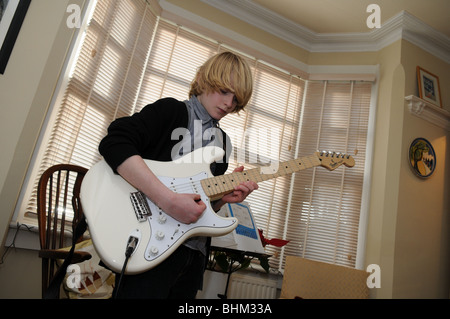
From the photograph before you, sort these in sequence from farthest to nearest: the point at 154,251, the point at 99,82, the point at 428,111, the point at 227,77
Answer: the point at 428,111
the point at 99,82
the point at 227,77
the point at 154,251

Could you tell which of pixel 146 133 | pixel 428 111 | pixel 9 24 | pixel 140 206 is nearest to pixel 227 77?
pixel 146 133

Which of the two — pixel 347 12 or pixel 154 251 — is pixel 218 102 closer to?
pixel 154 251

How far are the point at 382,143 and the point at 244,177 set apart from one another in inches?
92.4

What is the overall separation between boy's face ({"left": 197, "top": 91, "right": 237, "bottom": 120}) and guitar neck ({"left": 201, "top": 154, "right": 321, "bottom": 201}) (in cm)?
26

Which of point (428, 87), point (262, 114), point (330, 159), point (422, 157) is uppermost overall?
point (428, 87)

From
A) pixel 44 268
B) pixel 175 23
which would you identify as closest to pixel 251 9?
pixel 175 23

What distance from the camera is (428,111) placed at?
11.0ft

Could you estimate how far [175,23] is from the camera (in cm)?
315

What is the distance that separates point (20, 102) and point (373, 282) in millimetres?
2944

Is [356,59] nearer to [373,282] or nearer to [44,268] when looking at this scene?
[373,282]

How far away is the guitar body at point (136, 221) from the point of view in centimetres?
103

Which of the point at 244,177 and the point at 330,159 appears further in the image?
the point at 330,159

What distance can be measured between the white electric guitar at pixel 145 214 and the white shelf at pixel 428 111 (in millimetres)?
A: 2723

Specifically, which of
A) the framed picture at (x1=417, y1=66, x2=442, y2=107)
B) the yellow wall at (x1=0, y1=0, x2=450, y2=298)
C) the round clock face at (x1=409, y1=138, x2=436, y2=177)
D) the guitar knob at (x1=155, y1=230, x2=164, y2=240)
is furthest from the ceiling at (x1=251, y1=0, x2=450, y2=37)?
the guitar knob at (x1=155, y1=230, x2=164, y2=240)
